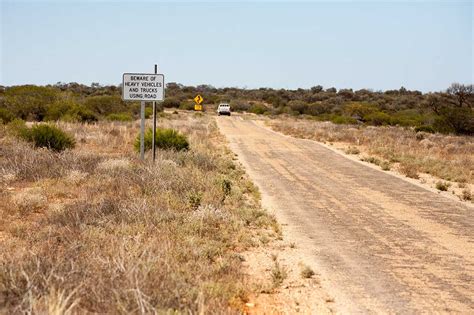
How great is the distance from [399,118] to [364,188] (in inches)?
1737

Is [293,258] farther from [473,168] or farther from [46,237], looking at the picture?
[473,168]

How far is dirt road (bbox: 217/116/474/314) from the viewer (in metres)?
5.92

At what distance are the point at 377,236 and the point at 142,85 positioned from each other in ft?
27.5

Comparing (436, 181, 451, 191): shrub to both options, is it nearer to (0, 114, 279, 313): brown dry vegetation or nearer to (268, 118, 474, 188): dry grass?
(268, 118, 474, 188): dry grass

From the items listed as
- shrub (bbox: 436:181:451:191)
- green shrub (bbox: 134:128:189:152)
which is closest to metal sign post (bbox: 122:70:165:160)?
green shrub (bbox: 134:128:189:152)

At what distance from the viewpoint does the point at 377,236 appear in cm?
861

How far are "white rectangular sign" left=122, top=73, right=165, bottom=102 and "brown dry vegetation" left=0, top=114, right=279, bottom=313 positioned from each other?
1.93m

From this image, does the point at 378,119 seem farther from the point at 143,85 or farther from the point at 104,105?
the point at 143,85

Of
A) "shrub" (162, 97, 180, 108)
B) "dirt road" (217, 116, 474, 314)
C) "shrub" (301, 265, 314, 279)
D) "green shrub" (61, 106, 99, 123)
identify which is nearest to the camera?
"dirt road" (217, 116, 474, 314)

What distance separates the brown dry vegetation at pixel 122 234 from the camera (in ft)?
14.6

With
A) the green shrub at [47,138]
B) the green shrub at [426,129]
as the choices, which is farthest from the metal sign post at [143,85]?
the green shrub at [426,129]

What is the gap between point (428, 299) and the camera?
5789 millimetres

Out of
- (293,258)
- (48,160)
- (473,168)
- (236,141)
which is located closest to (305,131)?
(236,141)

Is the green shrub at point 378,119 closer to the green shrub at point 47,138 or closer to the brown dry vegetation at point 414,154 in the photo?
the brown dry vegetation at point 414,154
